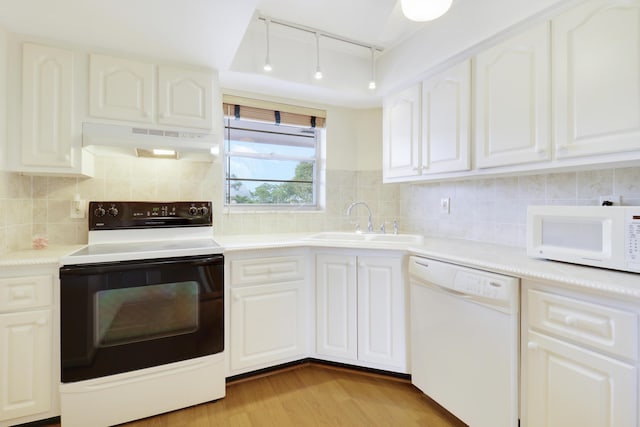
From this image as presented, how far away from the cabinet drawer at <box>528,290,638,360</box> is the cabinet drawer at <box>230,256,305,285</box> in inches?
52.2

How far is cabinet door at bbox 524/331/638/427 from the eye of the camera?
1.00m

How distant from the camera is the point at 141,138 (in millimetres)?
1841

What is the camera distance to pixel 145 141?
6.08ft

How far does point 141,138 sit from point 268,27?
119 cm

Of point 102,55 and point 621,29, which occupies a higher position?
point 102,55

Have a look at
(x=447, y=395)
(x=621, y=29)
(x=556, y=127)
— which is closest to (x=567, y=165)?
(x=556, y=127)

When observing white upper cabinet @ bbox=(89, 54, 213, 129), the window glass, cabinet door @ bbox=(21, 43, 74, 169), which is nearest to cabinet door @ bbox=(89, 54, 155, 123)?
white upper cabinet @ bbox=(89, 54, 213, 129)

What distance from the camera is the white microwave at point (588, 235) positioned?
3.67 feet

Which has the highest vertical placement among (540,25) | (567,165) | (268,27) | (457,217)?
A: (268,27)

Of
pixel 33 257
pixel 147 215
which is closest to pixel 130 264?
pixel 33 257

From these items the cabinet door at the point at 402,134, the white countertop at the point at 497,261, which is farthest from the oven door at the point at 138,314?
the cabinet door at the point at 402,134

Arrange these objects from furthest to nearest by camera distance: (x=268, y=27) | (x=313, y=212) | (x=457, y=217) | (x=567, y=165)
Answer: (x=313, y=212)
(x=457, y=217)
(x=268, y=27)
(x=567, y=165)

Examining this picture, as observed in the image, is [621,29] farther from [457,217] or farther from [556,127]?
[457,217]

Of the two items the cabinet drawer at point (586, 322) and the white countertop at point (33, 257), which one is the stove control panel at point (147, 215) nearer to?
the white countertop at point (33, 257)
